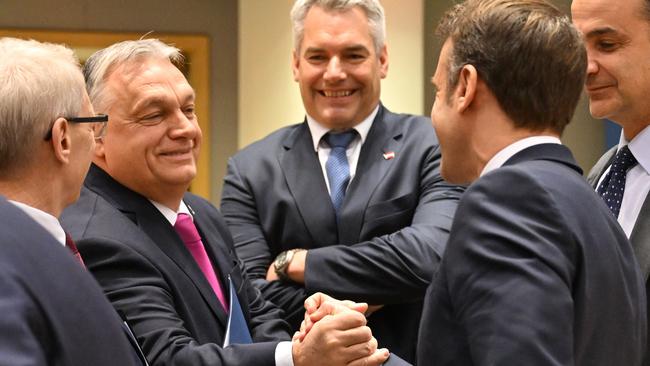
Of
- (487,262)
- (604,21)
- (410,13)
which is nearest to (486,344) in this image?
(487,262)

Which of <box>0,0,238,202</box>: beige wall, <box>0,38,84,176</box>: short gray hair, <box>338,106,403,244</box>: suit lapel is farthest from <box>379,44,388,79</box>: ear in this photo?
<box>0,0,238,202</box>: beige wall

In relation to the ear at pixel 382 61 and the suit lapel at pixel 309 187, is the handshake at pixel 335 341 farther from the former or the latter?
the ear at pixel 382 61

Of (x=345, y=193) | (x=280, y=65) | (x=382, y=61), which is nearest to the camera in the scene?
(x=345, y=193)

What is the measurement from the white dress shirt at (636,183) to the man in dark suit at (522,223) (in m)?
0.62

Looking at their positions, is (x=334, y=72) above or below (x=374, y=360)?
above

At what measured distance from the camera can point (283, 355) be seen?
2.23 metres

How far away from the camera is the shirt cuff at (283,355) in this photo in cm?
222

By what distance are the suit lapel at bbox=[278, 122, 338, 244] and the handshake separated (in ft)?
2.22

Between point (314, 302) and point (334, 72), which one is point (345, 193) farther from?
point (314, 302)

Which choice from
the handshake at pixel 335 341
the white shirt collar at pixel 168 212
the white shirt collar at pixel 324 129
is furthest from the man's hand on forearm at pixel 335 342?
the white shirt collar at pixel 324 129

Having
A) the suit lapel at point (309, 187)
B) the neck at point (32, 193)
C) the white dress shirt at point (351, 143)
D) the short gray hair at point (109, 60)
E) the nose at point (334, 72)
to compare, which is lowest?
the suit lapel at point (309, 187)

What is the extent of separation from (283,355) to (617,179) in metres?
1.01

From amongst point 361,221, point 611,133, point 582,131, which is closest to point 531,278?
point 361,221

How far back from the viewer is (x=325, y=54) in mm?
3184
